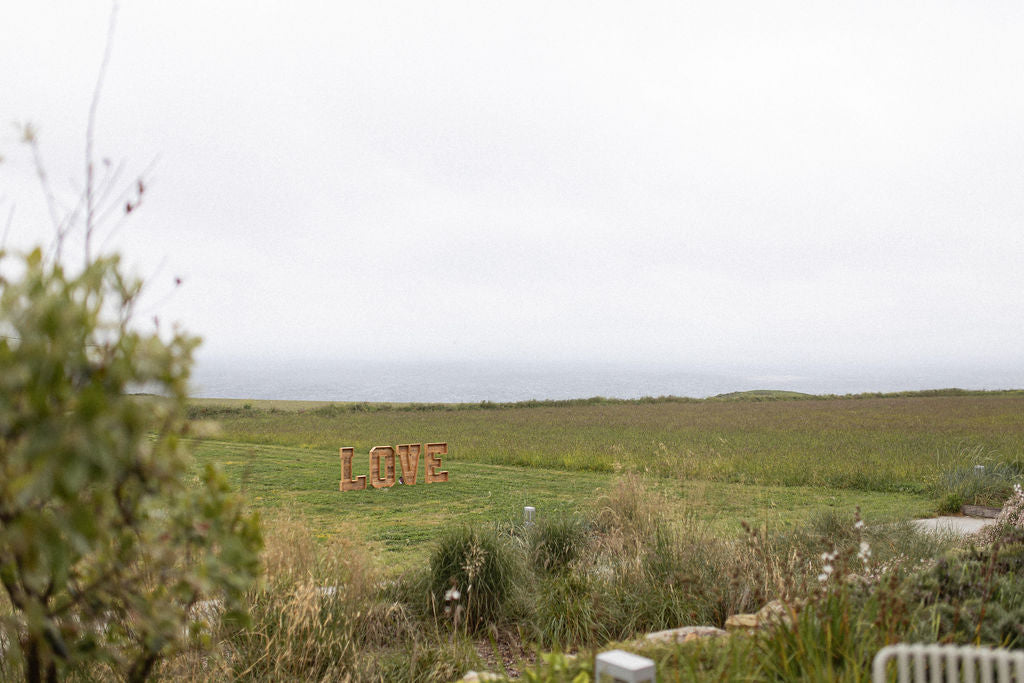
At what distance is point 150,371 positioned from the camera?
158cm

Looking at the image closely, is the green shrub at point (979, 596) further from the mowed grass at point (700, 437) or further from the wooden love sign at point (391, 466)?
the wooden love sign at point (391, 466)

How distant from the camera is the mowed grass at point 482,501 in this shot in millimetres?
8125

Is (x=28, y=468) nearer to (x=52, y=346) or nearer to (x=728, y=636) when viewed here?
(x=52, y=346)

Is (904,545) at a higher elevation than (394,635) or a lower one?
higher

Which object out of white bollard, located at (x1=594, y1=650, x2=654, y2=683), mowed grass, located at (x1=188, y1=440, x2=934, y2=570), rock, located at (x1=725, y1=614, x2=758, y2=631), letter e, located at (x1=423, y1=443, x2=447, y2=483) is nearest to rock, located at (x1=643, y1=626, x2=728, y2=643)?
rock, located at (x1=725, y1=614, x2=758, y2=631)

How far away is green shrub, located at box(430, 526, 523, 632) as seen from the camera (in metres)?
5.02

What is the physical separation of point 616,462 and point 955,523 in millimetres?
4530

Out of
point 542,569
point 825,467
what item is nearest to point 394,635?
point 542,569

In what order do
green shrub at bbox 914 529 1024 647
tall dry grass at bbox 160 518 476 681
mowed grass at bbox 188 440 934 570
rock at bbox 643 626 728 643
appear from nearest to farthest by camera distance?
green shrub at bbox 914 529 1024 647 → rock at bbox 643 626 728 643 → tall dry grass at bbox 160 518 476 681 → mowed grass at bbox 188 440 934 570

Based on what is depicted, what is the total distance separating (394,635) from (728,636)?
230 centimetres

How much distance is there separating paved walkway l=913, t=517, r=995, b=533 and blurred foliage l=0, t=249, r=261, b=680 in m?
7.44

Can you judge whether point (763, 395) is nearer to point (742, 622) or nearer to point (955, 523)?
point (955, 523)

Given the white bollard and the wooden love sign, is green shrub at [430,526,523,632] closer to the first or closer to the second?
the white bollard

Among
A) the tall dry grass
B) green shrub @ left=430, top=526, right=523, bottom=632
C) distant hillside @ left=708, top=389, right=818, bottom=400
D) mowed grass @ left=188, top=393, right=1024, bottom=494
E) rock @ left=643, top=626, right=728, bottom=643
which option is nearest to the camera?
rock @ left=643, top=626, right=728, bottom=643
